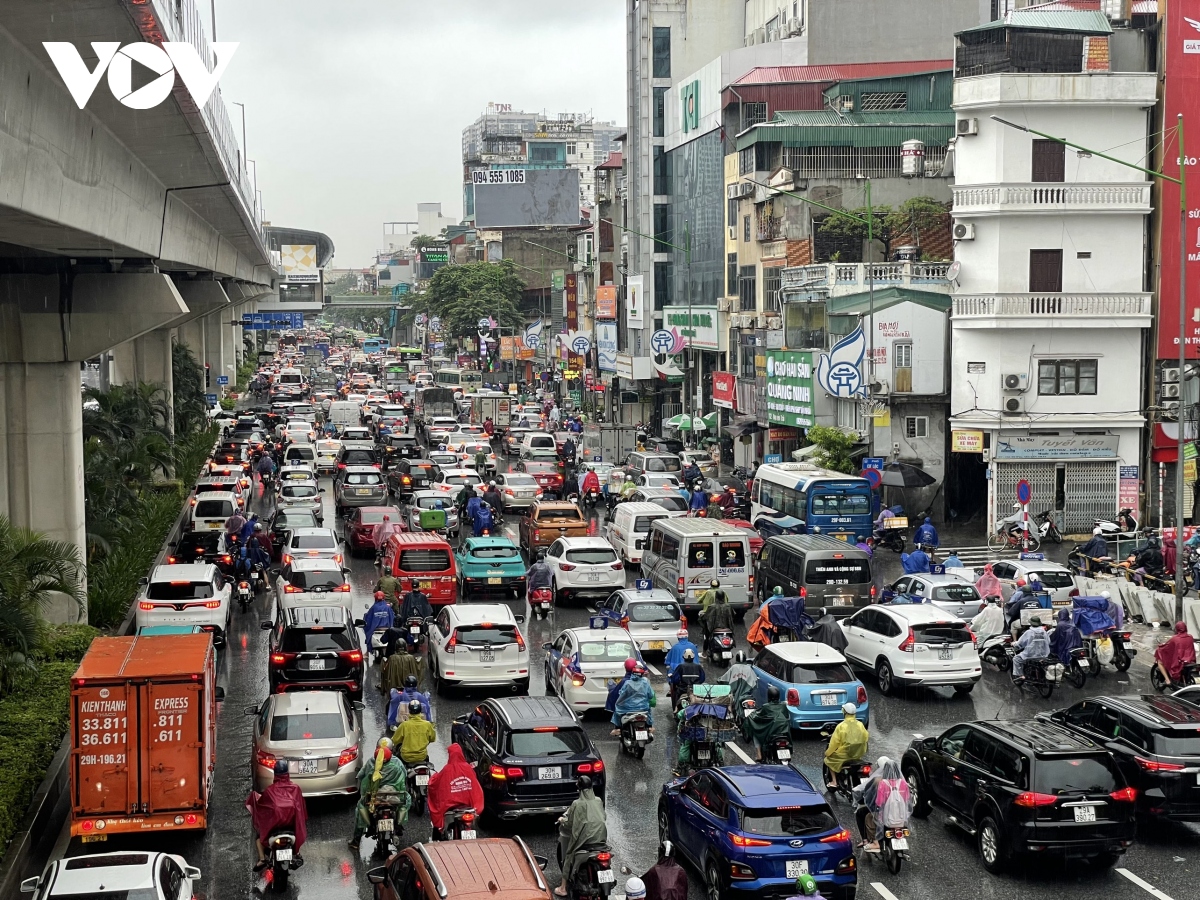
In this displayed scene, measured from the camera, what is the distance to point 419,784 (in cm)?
1712

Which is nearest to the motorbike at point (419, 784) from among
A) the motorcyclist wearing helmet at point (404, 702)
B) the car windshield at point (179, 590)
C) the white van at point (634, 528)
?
the motorcyclist wearing helmet at point (404, 702)

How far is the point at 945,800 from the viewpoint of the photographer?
16703 mm

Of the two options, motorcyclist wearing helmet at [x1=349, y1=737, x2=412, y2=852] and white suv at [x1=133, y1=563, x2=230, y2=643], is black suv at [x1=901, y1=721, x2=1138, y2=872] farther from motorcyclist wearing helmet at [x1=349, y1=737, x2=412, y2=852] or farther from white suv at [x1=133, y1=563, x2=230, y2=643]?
white suv at [x1=133, y1=563, x2=230, y2=643]

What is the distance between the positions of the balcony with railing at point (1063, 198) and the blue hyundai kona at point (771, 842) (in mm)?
28511

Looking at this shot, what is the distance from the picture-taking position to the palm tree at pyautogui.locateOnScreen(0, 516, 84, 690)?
19719 millimetres

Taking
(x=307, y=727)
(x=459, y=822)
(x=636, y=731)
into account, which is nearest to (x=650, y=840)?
(x=459, y=822)

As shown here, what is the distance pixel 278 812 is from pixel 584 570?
53.6 ft

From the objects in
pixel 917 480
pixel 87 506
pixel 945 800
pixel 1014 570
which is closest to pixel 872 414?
pixel 917 480

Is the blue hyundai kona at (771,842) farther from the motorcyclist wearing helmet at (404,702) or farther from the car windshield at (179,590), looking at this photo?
the car windshield at (179,590)

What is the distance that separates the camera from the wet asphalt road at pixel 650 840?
1502cm

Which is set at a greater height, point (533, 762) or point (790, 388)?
point (790, 388)

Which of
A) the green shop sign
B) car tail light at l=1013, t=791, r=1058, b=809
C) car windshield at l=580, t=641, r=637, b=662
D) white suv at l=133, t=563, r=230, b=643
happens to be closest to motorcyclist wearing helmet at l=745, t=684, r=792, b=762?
car windshield at l=580, t=641, r=637, b=662

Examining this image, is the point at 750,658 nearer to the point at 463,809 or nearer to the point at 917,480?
the point at 463,809

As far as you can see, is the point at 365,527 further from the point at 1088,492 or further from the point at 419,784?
the point at 419,784
